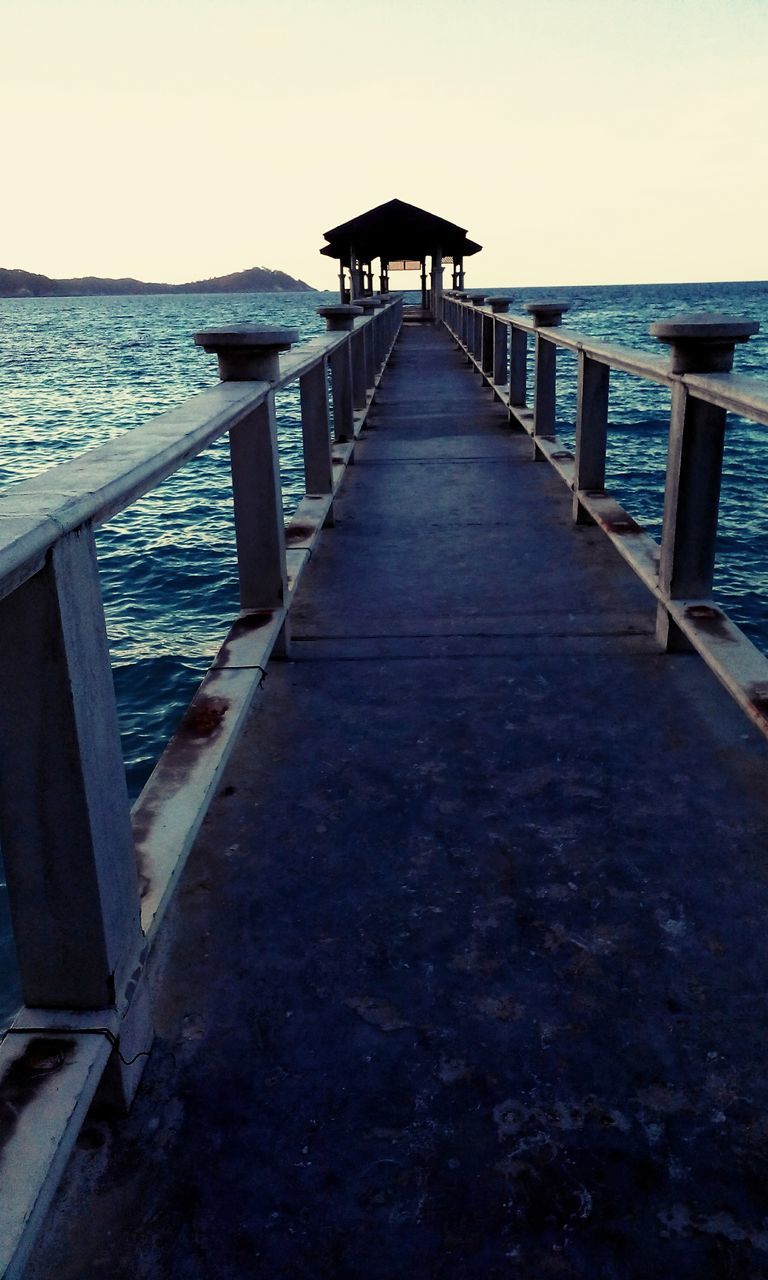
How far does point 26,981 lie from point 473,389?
460 inches

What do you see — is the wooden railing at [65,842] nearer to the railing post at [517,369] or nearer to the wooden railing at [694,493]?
the wooden railing at [694,493]

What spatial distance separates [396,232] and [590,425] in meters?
28.6

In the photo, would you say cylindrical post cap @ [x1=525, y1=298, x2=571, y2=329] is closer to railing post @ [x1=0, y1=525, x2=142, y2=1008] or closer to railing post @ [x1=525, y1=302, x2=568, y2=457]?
railing post @ [x1=525, y1=302, x2=568, y2=457]

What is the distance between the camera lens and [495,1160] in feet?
5.47

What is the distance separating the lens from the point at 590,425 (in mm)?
5195

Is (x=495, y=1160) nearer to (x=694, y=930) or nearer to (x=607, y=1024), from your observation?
(x=607, y=1024)

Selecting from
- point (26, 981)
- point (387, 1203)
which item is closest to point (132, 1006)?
point (26, 981)

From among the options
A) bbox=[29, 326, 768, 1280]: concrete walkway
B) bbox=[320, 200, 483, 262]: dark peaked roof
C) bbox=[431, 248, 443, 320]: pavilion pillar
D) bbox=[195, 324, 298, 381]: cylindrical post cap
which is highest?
bbox=[320, 200, 483, 262]: dark peaked roof

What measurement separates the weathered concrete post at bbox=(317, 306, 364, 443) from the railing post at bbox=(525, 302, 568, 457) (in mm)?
1329

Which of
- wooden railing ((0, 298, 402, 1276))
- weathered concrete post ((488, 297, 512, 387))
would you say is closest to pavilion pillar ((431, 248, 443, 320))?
weathered concrete post ((488, 297, 512, 387))

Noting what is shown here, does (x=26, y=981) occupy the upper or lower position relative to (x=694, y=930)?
upper

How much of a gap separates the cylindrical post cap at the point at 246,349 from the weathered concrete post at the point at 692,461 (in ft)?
4.36

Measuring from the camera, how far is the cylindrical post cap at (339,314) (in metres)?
6.91

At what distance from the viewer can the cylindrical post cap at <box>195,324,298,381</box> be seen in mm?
3340
